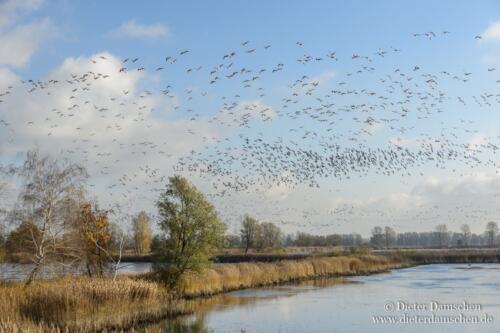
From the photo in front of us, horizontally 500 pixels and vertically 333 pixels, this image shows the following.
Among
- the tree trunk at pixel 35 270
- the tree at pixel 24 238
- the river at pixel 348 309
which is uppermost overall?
the tree at pixel 24 238

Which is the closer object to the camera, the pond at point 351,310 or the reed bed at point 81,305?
the reed bed at point 81,305

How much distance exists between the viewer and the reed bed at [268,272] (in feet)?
132

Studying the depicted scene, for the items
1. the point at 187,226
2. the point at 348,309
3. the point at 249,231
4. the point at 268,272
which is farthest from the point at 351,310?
the point at 249,231

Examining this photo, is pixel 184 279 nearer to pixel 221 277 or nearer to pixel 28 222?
pixel 221 277

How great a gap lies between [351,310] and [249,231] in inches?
3312

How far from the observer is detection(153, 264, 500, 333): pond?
1043 inches

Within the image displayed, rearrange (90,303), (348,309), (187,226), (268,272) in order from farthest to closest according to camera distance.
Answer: (268,272) < (187,226) < (348,309) < (90,303)

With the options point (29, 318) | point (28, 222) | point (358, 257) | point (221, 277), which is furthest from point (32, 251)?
point (358, 257)

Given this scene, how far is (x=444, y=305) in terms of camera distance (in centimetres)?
3241

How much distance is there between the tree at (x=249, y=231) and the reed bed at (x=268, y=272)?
4353 cm

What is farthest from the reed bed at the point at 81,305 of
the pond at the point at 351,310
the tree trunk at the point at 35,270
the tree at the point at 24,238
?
the tree at the point at 24,238

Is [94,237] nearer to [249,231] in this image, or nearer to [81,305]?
[81,305]

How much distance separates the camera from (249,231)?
115688 millimetres

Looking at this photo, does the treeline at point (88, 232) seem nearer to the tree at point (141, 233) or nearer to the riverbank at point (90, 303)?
the riverbank at point (90, 303)
